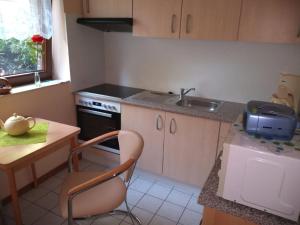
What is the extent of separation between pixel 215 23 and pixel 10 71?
177 cm

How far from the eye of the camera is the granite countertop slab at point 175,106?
1913 mm

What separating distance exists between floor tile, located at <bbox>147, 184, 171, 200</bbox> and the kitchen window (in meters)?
1.53

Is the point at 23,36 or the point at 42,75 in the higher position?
the point at 23,36

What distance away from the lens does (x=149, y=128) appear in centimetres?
221

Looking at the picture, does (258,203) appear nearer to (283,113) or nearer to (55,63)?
(283,113)

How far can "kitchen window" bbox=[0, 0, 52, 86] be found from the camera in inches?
76.2

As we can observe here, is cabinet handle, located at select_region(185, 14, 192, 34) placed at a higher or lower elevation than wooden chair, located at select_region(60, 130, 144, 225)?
higher

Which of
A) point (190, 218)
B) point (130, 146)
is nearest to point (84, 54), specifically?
point (130, 146)

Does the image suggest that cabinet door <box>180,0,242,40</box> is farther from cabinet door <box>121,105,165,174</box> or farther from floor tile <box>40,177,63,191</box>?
floor tile <box>40,177,63,191</box>

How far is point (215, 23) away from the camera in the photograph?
1875 millimetres

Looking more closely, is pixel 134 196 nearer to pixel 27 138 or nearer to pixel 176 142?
pixel 176 142

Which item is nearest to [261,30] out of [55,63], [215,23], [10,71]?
[215,23]

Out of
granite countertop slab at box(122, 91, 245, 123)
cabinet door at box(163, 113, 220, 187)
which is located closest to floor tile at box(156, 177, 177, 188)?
cabinet door at box(163, 113, 220, 187)

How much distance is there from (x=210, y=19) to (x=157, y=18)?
461 mm
